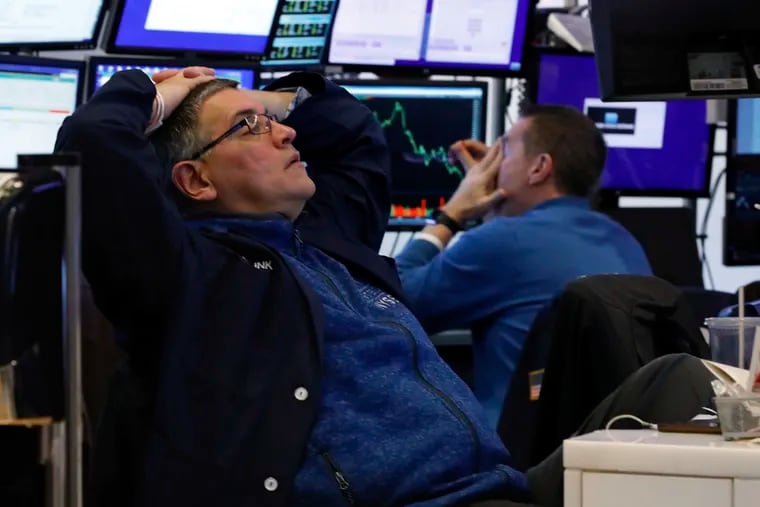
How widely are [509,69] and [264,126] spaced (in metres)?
2.12

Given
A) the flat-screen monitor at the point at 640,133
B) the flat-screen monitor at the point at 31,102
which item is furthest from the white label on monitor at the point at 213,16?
the flat-screen monitor at the point at 640,133

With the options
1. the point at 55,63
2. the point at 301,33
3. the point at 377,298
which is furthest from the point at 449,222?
the point at 377,298

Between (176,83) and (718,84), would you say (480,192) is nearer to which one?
(718,84)

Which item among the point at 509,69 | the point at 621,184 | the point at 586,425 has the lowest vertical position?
the point at 586,425

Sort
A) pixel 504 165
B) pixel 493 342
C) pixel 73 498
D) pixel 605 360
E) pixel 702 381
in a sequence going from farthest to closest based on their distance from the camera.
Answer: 1. pixel 504 165
2. pixel 493 342
3. pixel 605 360
4. pixel 702 381
5. pixel 73 498

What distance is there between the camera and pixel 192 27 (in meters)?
3.56

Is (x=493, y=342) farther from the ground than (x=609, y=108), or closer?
closer

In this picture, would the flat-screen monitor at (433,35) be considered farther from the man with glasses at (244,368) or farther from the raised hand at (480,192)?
the man with glasses at (244,368)

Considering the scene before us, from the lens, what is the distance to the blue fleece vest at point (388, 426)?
175 centimetres

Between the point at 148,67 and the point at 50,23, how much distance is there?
0.88 ft

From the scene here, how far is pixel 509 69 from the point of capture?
13.4 ft

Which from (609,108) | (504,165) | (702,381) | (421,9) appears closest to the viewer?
(702,381)

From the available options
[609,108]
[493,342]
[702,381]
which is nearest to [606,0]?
[702,381]

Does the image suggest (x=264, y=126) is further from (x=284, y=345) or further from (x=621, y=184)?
(x=621, y=184)
